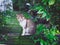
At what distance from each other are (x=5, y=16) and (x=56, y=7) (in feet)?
3.23

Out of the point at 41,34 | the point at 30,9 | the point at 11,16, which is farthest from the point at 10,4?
the point at 41,34

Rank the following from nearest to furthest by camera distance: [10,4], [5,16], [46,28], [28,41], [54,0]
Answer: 1. [54,0]
2. [46,28]
3. [28,41]
4. [5,16]
5. [10,4]

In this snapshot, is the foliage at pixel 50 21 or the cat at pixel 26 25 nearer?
the foliage at pixel 50 21

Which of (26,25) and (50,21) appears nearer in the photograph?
(50,21)

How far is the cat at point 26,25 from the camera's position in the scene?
11.1ft

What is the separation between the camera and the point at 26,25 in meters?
3.67

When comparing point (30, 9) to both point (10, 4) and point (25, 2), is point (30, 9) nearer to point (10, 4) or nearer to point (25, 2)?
point (25, 2)

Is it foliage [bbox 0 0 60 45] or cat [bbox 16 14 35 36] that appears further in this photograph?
cat [bbox 16 14 35 36]

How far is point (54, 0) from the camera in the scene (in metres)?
2.65

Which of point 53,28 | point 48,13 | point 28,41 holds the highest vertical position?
point 48,13

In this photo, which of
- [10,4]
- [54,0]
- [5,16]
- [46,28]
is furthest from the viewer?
[10,4]

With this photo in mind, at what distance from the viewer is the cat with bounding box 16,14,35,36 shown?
3385mm

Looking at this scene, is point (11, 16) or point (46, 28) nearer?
point (46, 28)

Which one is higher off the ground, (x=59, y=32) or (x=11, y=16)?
(x=11, y=16)
